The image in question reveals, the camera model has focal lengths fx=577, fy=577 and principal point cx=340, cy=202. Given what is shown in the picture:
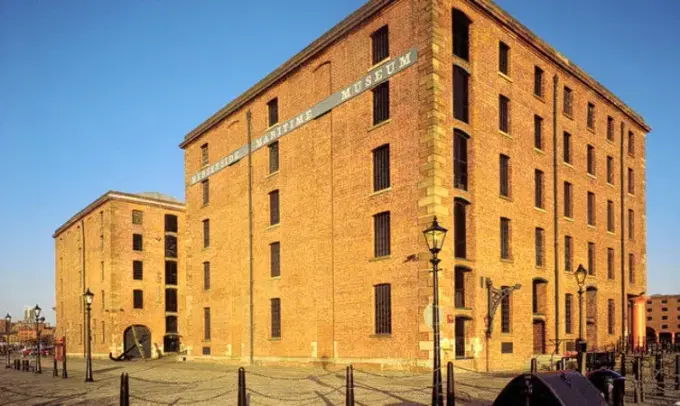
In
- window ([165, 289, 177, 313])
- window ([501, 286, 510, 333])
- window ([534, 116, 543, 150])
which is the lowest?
window ([165, 289, 177, 313])

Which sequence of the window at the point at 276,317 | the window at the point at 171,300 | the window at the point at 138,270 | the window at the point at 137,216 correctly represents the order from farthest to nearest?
the window at the point at 171,300 → the window at the point at 137,216 → the window at the point at 138,270 → the window at the point at 276,317

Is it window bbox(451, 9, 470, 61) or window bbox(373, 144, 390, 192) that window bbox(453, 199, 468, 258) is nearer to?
window bbox(373, 144, 390, 192)

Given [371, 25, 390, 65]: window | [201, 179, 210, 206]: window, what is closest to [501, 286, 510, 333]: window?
[371, 25, 390, 65]: window

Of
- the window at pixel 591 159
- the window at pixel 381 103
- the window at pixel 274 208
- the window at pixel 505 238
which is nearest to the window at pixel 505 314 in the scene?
the window at pixel 505 238

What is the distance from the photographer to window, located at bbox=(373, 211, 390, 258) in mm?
22734

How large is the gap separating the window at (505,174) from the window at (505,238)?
123cm

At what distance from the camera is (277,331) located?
28.6 meters

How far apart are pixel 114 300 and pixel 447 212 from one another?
35.5 meters

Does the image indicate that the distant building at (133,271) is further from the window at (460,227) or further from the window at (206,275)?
the window at (460,227)

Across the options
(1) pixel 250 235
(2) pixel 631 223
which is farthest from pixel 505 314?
(2) pixel 631 223

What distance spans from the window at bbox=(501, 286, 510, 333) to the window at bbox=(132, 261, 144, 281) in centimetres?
3527

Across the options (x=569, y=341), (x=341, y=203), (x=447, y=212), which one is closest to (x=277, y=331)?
(x=341, y=203)

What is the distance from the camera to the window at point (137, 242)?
49750mm

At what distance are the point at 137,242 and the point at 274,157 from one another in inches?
985
